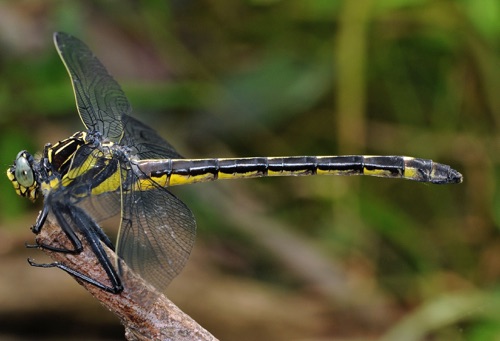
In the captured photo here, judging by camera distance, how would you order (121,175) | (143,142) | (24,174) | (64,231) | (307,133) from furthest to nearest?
1. (307,133)
2. (143,142)
3. (121,175)
4. (24,174)
5. (64,231)

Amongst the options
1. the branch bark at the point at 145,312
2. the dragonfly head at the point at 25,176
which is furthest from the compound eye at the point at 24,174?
the branch bark at the point at 145,312

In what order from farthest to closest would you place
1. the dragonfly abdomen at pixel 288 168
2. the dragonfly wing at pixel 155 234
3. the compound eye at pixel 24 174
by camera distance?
1. the dragonfly abdomen at pixel 288 168
2. the compound eye at pixel 24 174
3. the dragonfly wing at pixel 155 234

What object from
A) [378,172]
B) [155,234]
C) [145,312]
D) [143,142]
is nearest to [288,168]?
[378,172]

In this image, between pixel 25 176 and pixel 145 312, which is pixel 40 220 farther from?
pixel 145 312

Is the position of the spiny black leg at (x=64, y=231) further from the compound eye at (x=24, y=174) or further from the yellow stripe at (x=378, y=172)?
the yellow stripe at (x=378, y=172)

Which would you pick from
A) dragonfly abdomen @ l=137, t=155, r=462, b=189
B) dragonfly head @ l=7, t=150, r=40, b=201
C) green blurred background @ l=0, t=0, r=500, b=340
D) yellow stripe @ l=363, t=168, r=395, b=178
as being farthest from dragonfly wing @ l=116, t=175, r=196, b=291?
green blurred background @ l=0, t=0, r=500, b=340

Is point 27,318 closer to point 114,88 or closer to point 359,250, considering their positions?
point 114,88

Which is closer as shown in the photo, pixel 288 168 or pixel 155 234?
pixel 155 234

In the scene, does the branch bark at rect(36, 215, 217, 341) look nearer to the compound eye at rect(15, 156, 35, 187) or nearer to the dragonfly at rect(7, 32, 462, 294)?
the dragonfly at rect(7, 32, 462, 294)
